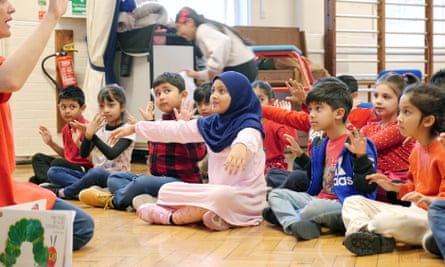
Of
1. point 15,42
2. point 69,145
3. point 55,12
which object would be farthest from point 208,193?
point 15,42

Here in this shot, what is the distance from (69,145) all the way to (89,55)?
1.80 m

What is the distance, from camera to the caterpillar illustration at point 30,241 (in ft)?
5.40

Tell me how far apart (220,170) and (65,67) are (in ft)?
11.2

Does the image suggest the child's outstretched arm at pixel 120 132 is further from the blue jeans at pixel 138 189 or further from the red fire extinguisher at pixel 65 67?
the red fire extinguisher at pixel 65 67

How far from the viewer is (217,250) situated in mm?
2275

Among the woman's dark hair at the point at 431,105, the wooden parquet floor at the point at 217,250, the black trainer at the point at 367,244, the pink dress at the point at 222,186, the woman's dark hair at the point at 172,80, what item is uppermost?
the woman's dark hair at the point at 172,80

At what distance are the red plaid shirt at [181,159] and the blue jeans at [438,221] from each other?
1423mm

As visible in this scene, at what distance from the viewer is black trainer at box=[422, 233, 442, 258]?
6.88 ft

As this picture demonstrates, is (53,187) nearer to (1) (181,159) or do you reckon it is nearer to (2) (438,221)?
(1) (181,159)

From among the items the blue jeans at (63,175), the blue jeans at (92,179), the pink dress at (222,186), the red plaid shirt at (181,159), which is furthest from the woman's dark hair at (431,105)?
the blue jeans at (63,175)

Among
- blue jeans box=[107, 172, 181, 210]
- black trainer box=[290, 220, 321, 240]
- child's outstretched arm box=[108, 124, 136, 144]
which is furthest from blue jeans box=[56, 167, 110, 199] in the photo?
black trainer box=[290, 220, 321, 240]

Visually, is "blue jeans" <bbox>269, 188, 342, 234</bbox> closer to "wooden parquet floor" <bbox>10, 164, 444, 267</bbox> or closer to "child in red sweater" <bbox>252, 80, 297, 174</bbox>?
"wooden parquet floor" <bbox>10, 164, 444, 267</bbox>

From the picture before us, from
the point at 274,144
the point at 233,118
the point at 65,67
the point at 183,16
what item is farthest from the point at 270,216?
the point at 65,67

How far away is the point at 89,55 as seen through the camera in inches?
216
